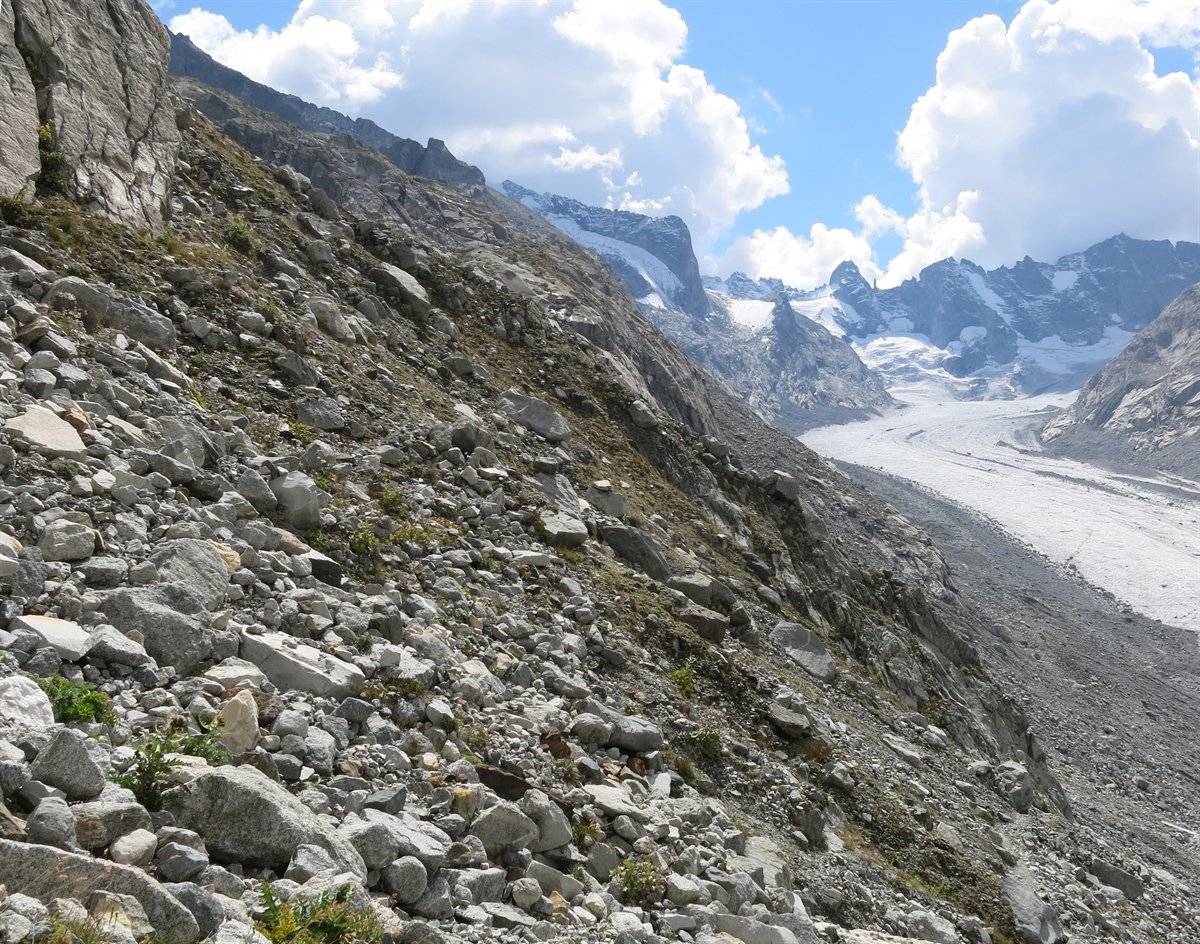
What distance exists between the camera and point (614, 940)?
20.2ft

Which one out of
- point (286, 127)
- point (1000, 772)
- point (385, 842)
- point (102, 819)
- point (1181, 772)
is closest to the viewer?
point (102, 819)

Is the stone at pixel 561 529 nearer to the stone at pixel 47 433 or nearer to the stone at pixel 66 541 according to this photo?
the stone at pixel 47 433

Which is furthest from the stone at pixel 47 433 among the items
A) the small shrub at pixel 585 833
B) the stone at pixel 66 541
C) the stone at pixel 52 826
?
the small shrub at pixel 585 833

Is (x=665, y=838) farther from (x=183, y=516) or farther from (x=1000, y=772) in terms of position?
(x=1000, y=772)

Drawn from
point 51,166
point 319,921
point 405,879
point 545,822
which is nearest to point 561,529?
point 545,822

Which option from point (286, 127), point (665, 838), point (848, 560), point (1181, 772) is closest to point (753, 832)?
point (665, 838)

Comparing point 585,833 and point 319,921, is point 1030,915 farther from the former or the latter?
point 319,921

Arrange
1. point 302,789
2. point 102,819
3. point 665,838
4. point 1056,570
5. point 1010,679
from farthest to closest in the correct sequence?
1. point 1056,570
2. point 1010,679
3. point 665,838
4. point 302,789
5. point 102,819

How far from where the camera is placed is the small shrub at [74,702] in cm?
541

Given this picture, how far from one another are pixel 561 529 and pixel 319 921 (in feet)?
31.0

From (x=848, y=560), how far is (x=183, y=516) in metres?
22.5

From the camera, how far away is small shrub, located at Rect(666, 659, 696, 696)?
11969mm

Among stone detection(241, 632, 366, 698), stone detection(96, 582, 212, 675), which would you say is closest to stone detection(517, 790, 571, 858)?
stone detection(241, 632, 366, 698)

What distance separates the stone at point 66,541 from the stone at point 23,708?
180 centimetres
